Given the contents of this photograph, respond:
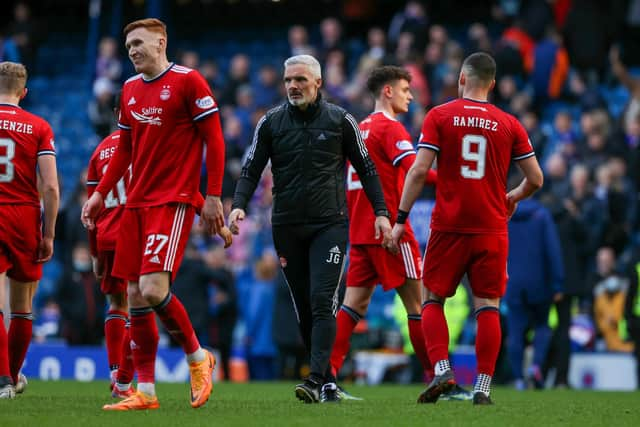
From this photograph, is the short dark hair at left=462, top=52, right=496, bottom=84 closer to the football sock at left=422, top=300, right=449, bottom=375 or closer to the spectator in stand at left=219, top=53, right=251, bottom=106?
the football sock at left=422, top=300, right=449, bottom=375

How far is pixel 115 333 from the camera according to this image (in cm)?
1068

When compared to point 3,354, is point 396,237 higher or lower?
higher

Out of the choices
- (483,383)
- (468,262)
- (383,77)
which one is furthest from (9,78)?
(483,383)

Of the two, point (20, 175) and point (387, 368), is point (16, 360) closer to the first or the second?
point (20, 175)

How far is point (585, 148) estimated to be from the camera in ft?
62.0

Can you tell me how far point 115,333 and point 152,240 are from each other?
2419 millimetres

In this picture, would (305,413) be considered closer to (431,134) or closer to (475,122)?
(431,134)

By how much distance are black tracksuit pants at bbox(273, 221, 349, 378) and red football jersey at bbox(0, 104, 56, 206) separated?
2.07 meters

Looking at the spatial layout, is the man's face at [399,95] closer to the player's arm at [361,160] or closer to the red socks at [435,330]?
A: the player's arm at [361,160]

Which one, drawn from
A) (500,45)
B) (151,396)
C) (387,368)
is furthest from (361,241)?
(500,45)

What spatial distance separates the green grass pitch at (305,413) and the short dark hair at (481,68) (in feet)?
7.97

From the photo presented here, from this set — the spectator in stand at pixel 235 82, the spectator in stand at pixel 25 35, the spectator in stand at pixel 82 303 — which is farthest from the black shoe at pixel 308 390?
the spectator in stand at pixel 25 35

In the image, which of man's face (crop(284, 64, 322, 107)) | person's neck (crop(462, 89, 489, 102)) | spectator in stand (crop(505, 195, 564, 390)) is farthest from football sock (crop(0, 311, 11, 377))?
spectator in stand (crop(505, 195, 564, 390))

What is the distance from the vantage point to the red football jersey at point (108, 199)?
411 inches
